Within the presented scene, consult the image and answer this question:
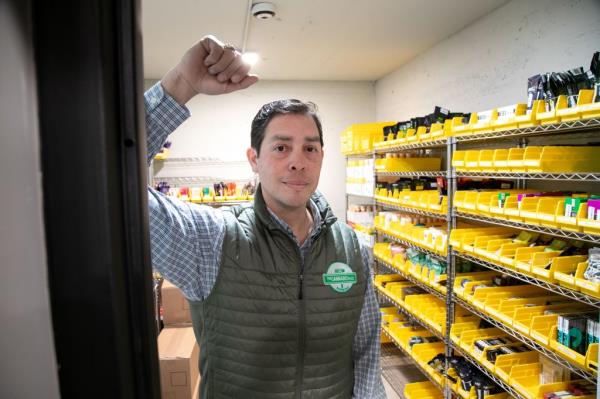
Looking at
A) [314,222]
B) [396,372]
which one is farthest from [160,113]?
[396,372]

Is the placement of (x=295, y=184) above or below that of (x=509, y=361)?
above

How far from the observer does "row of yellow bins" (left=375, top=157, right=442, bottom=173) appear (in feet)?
12.6

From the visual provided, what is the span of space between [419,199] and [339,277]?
2.31 m

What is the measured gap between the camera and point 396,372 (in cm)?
407

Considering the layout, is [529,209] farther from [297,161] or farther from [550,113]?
[297,161]

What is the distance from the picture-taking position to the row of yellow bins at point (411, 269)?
319 centimetres

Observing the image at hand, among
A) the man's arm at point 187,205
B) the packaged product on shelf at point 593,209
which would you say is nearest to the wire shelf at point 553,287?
the packaged product on shelf at point 593,209

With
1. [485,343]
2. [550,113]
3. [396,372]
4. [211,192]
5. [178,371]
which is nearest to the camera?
[550,113]

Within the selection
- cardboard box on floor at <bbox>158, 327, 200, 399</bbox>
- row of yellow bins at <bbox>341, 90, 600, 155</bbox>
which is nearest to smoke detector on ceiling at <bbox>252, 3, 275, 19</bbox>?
row of yellow bins at <bbox>341, 90, 600, 155</bbox>

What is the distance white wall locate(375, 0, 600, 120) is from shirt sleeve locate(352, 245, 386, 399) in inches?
87.4

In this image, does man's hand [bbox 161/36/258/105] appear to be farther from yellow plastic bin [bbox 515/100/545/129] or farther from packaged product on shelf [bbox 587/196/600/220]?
yellow plastic bin [bbox 515/100/545/129]

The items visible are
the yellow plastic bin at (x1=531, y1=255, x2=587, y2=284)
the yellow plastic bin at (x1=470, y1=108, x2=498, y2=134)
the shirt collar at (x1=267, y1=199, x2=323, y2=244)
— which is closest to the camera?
the shirt collar at (x1=267, y1=199, x2=323, y2=244)

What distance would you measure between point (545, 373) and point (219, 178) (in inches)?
187

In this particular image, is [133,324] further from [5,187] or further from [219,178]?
[219,178]
